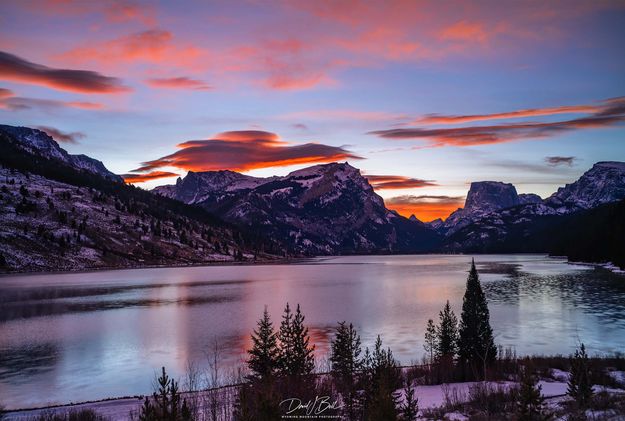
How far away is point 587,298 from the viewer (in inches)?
3863

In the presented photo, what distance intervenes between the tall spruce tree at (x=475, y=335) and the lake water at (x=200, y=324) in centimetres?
979

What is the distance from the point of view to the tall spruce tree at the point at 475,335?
3894 cm

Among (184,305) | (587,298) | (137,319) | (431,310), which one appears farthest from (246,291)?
(587,298)

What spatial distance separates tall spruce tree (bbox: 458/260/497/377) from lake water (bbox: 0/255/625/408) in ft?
32.1

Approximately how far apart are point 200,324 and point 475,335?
160 feet

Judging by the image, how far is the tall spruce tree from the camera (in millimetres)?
38938

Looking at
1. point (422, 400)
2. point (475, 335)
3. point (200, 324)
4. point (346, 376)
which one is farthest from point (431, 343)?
point (200, 324)

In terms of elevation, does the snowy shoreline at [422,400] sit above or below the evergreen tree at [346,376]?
below

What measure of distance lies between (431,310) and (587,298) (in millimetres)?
35733

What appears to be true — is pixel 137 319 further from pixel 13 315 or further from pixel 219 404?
pixel 219 404
